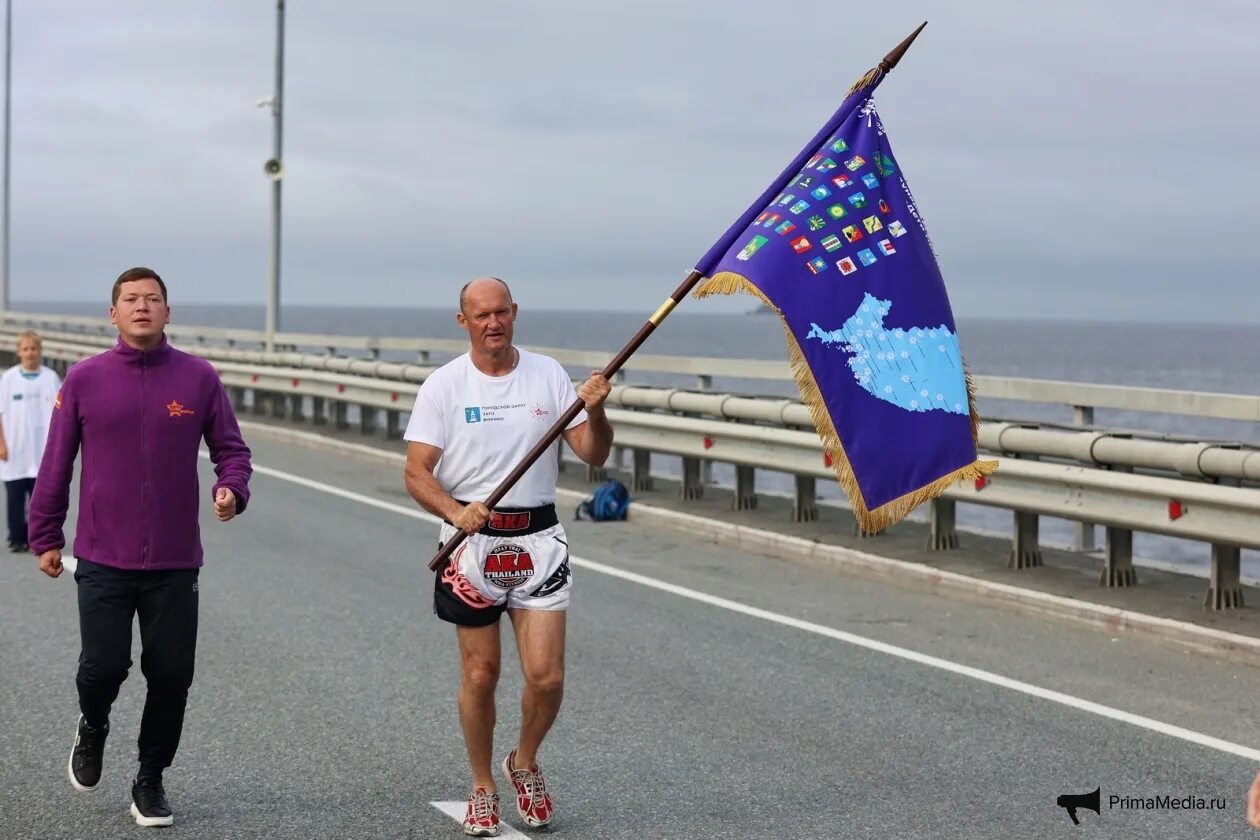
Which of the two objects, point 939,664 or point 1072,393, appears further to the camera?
point 1072,393

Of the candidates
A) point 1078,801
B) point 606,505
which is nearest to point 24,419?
point 606,505

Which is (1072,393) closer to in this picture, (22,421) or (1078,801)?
(1078,801)

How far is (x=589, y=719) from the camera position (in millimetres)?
7703

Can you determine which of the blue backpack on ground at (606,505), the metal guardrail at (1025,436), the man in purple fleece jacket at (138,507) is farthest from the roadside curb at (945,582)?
the man in purple fleece jacket at (138,507)

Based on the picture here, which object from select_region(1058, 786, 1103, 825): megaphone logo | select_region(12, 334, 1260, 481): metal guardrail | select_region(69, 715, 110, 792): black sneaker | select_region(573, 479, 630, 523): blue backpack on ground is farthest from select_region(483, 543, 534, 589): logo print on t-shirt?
select_region(573, 479, 630, 523): blue backpack on ground

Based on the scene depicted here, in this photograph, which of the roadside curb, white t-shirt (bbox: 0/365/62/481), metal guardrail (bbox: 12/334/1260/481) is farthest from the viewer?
white t-shirt (bbox: 0/365/62/481)

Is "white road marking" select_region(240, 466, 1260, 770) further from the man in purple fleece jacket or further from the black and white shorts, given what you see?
the man in purple fleece jacket

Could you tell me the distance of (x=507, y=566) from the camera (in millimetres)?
5926

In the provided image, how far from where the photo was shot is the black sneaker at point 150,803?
19.6ft

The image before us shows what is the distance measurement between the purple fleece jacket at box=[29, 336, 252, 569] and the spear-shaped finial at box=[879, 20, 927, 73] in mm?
2648

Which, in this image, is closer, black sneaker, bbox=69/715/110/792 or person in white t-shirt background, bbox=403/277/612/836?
person in white t-shirt background, bbox=403/277/612/836

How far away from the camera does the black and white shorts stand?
591 centimetres

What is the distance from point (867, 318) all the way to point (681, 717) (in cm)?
236

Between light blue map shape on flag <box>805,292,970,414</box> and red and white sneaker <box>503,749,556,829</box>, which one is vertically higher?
light blue map shape on flag <box>805,292,970,414</box>
